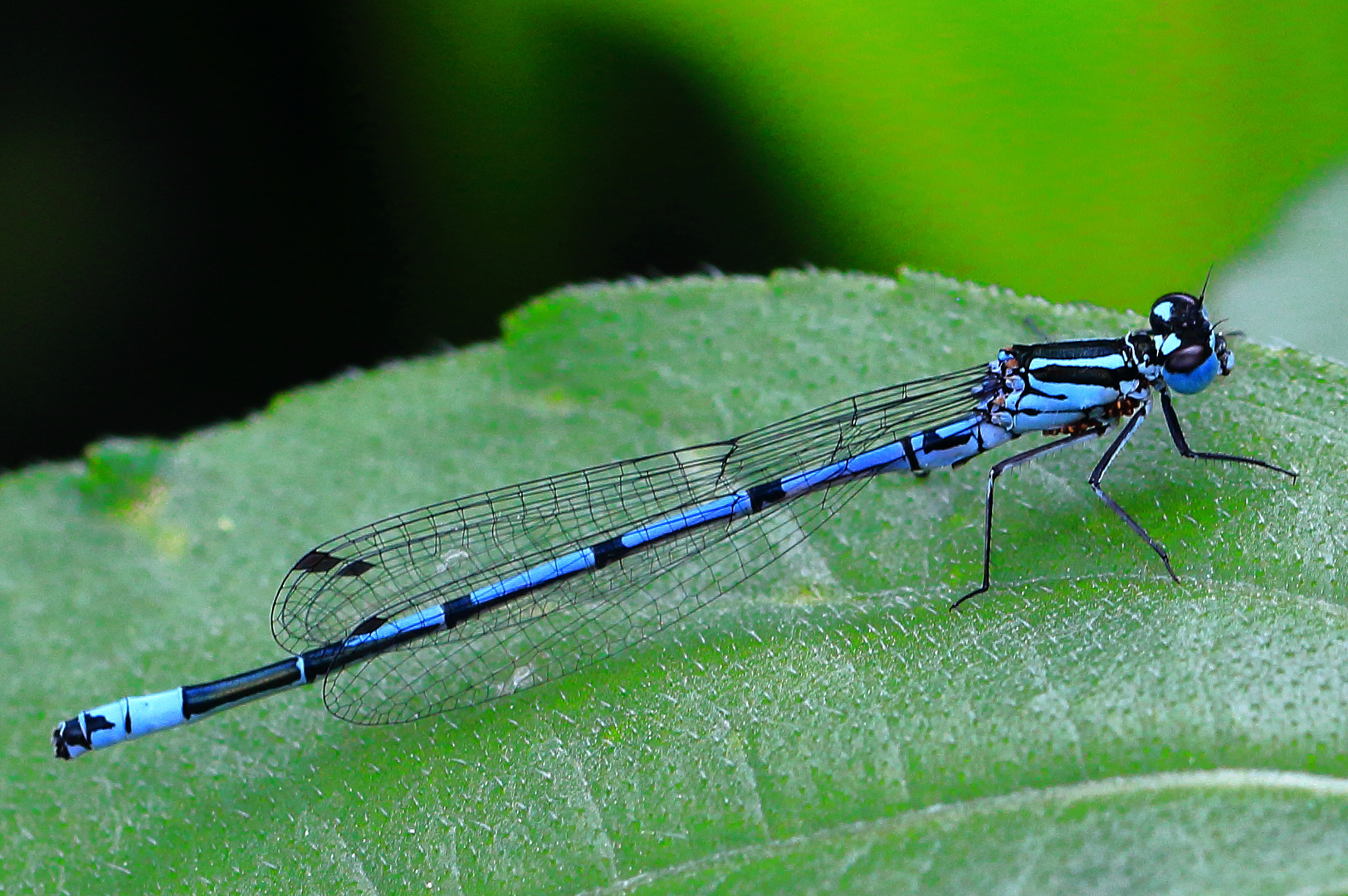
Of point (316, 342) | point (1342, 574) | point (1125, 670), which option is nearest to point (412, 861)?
point (1125, 670)

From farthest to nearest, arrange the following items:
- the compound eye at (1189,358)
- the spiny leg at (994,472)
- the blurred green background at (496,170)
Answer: the blurred green background at (496,170) → the compound eye at (1189,358) → the spiny leg at (994,472)

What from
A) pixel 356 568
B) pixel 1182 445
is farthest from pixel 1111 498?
pixel 356 568

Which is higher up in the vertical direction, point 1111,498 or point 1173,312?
point 1173,312

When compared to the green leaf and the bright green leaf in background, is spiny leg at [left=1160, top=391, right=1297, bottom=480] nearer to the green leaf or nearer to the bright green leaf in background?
the green leaf

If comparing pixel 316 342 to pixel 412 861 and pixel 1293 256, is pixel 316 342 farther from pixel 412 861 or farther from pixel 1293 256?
pixel 1293 256

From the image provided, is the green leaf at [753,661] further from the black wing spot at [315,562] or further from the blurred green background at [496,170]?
the blurred green background at [496,170]

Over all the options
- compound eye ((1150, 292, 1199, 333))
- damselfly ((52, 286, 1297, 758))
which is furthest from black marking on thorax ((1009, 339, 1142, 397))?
compound eye ((1150, 292, 1199, 333))

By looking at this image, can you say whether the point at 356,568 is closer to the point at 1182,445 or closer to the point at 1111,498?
the point at 1111,498

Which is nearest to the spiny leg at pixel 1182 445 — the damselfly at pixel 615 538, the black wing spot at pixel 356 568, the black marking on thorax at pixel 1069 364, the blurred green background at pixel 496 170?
the damselfly at pixel 615 538
